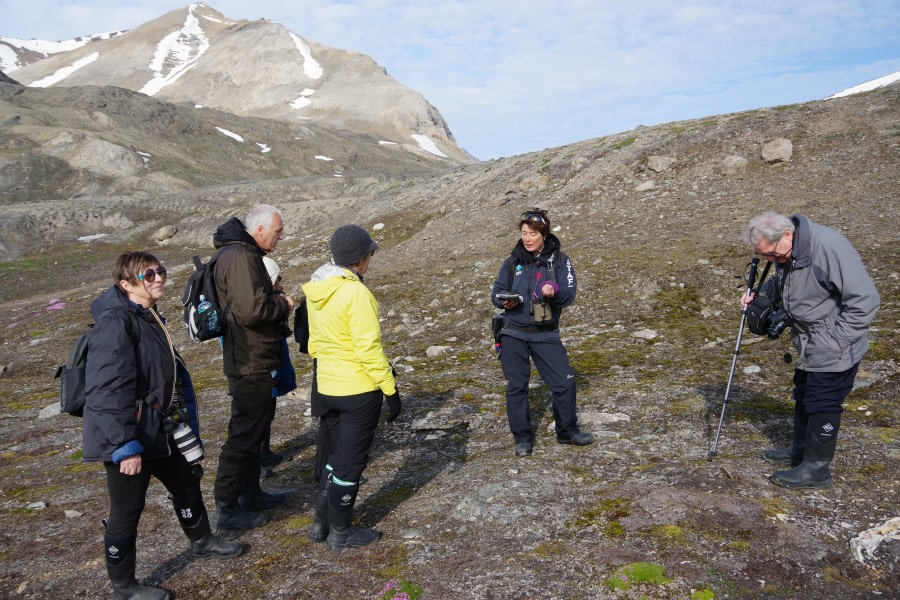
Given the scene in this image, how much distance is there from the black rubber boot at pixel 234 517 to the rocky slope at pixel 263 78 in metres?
119

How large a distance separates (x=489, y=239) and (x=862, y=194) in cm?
902

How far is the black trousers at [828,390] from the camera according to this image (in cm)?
487

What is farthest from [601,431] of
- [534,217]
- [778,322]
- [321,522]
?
[321,522]

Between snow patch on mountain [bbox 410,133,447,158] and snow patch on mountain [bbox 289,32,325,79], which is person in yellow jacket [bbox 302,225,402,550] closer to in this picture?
snow patch on mountain [bbox 410,133,447,158]

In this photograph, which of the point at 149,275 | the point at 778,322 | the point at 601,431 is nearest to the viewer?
the point at 149,275

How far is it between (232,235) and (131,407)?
1.76 meters

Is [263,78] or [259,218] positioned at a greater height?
[263,78]

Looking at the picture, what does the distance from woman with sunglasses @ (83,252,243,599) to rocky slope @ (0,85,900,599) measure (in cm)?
64

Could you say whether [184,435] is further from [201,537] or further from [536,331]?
[536,331]

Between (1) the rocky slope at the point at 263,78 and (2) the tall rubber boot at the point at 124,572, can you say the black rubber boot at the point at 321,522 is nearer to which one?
(2) the tall rubber boot at the point at 124,572

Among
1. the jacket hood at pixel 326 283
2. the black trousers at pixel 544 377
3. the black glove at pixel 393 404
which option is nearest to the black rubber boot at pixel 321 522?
the black glove at pixel 393 404

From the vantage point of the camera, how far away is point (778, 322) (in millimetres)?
5066

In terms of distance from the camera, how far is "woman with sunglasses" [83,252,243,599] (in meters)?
3.94

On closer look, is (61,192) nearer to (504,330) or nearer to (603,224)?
(603,224)
